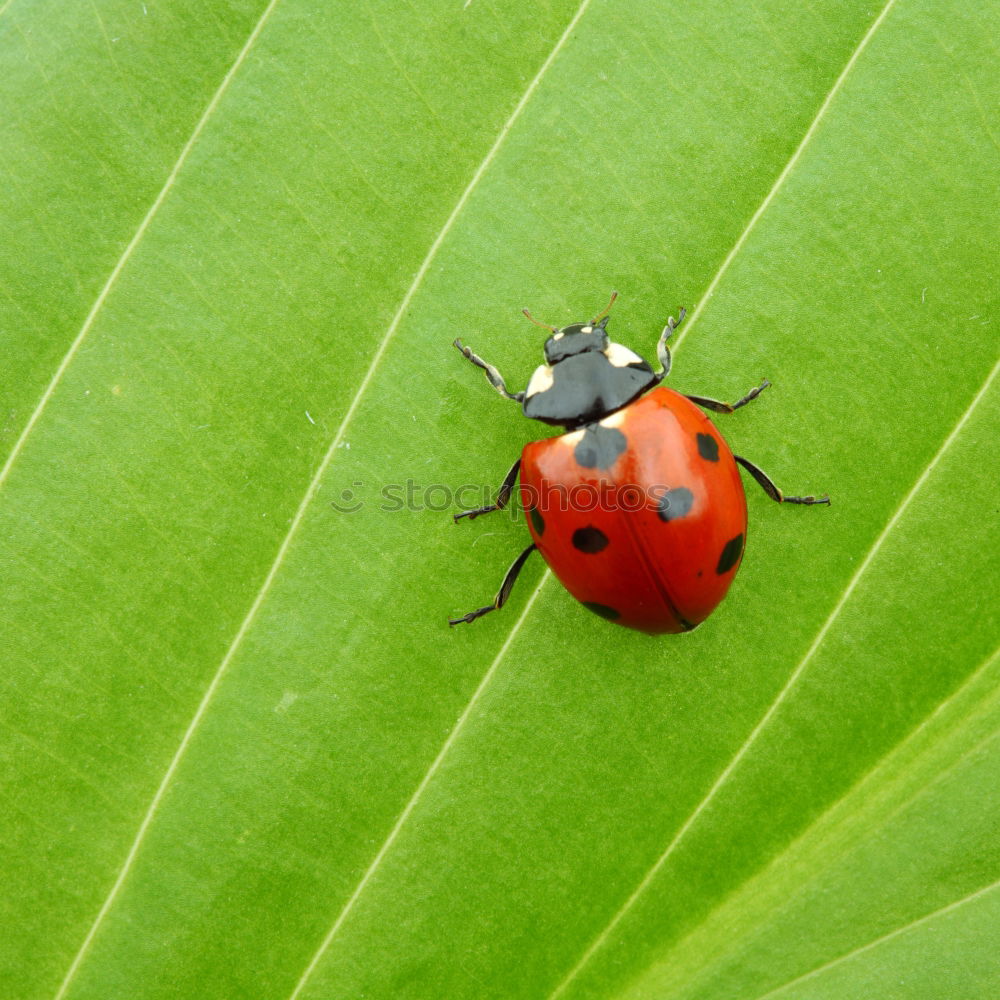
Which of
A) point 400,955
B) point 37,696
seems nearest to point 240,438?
point 37,696

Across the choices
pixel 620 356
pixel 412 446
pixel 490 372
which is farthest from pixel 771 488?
pixel 412 446

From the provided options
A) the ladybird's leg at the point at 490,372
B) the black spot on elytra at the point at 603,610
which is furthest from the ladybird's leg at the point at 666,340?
the black spot on elytra at the point at 603,610

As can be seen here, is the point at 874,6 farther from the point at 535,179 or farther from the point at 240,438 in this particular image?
the point at 240,438

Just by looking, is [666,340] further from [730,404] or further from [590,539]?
[590,539]

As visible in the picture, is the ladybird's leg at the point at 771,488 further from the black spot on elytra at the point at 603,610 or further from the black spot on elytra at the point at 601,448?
the black spot on elytra at the point at 603,610

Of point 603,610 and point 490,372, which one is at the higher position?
point 490,372

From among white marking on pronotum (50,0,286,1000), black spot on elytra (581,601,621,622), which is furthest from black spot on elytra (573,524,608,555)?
white marking on pronotum (50,0,286,1000)
